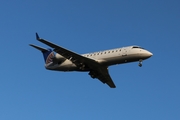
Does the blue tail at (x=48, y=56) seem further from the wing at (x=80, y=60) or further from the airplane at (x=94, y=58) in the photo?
the wing at (x=80, y=60)

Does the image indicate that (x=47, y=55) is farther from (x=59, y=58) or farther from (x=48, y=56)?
(x=59, y=58)

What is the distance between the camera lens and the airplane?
3997 cm

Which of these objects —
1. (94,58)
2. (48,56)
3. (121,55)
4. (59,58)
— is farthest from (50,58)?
(121,55)

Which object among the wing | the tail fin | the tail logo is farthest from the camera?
the tail fin

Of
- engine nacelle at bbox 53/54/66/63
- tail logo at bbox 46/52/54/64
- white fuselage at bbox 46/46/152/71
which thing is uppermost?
tail logo at bbox 46/52/54/64

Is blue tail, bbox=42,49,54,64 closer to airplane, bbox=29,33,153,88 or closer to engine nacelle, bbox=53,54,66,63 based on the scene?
airplane, bbox=29,33,153,88

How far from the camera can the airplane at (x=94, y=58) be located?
1574 inches

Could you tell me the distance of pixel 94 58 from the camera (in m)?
41.4

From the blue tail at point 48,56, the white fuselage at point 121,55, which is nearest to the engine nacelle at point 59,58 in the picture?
the blue tail at point 48,56

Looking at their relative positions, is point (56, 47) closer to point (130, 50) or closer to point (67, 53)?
point (67, 53)

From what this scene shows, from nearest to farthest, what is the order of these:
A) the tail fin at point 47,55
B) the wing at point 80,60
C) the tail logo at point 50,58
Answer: the wing at point 80,60 < the tail logo at point 50,58 < the tail fin at point 47,55

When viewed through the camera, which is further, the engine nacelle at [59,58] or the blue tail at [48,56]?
the blue tail at [48,56]

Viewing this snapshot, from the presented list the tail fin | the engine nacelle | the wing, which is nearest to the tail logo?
the tail fin

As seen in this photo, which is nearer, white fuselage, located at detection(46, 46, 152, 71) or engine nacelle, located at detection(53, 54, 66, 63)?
white fuselage, located at detection(46, 46, 152, 71)
